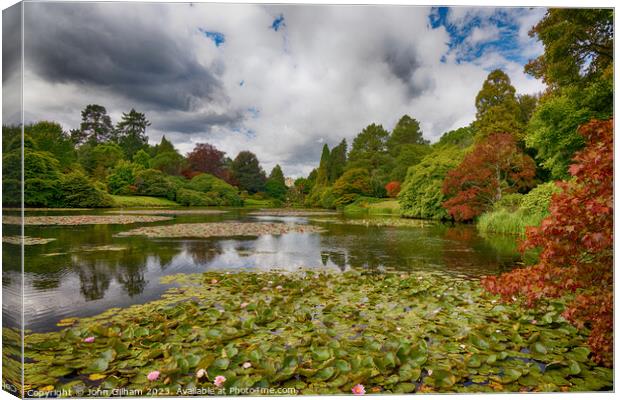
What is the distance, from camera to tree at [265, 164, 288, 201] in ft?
16.0

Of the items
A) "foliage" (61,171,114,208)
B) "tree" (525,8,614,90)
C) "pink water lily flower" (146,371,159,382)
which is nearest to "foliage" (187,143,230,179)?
"foliage" (61,171,114,208)

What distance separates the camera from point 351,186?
24.1ft

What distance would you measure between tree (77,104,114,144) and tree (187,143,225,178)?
99cm

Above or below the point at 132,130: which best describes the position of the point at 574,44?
above

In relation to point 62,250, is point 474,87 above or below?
above

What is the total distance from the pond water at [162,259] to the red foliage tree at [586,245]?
2.16 metres

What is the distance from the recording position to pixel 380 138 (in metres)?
4.91

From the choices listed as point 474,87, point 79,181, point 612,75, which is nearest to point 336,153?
point 474,87

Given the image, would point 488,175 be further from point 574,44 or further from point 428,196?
point 574,44

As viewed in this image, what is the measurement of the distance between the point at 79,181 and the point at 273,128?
9.90 ft

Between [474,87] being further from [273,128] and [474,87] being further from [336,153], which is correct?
[273,128]

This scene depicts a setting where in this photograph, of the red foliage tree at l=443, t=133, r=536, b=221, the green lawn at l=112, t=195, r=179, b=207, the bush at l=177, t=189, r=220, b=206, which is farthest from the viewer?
the red foliage tree at l=443, t=133, r=536, b=221

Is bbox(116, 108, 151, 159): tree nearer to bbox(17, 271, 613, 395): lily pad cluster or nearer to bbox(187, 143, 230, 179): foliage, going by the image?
bbox(187, 143, 230, 179): foliage

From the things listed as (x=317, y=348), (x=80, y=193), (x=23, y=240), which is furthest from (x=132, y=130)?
(x=317, y=348)
